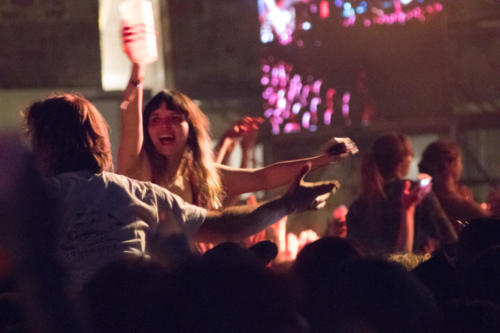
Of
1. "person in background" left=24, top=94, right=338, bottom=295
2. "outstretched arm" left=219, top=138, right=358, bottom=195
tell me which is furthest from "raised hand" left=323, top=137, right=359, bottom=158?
"person in background" left=24, top=94, right=338, bottom=295

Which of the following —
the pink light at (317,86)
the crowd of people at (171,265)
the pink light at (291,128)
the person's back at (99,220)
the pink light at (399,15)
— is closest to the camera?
the crowd of people at (171,265)

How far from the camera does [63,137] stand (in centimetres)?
190

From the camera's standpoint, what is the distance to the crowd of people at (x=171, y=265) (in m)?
1.26

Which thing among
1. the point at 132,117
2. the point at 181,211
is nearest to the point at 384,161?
the point at 132,117

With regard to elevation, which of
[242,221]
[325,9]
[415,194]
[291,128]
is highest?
[325,9]

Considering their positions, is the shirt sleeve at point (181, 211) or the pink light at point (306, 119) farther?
the pink light at point (306, 119)

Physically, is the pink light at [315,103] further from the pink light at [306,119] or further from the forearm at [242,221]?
the forearm at [242,221]

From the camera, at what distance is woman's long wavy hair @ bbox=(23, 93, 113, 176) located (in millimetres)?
1904

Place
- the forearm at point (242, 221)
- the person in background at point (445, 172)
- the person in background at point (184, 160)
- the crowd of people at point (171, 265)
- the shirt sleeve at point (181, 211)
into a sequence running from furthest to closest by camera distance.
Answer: the person in background at point (445, 172), the person in background at point (184, 160), the forearm at point (242, 221), the shirt sleeve at point (181, 211), the crowd of people at point (171, 265)

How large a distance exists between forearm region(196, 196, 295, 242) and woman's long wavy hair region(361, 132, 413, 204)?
6.35 feet

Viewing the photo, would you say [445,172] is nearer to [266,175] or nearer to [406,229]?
[406,229]

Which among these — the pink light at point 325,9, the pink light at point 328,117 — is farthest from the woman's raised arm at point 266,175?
the pink light at point 325,9

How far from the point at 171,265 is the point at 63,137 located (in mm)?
675

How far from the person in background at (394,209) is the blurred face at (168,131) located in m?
1.19
